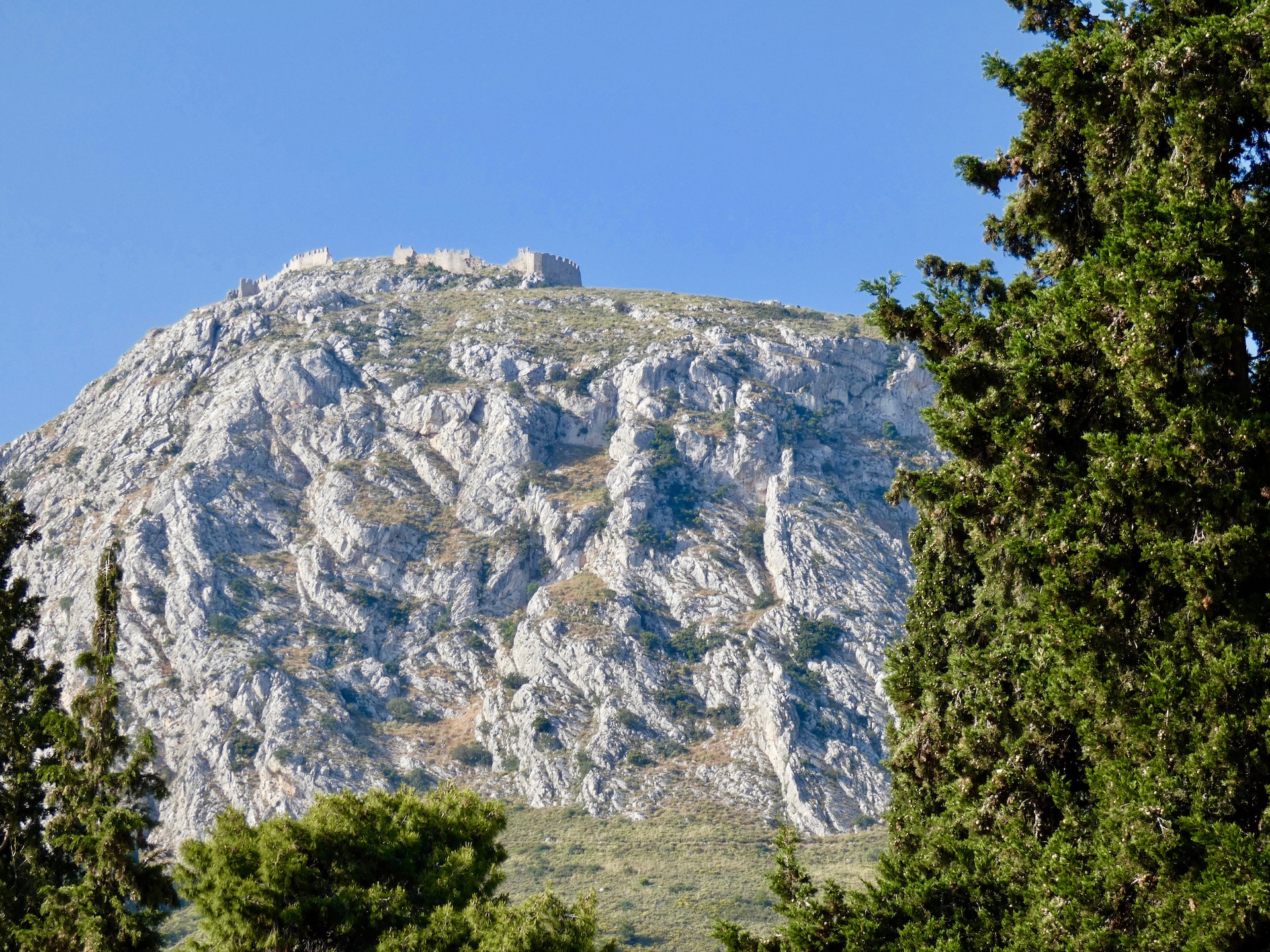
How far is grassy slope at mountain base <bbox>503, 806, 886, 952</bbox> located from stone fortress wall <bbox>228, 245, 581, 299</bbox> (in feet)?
358

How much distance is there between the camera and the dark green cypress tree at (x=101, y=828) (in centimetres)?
1645

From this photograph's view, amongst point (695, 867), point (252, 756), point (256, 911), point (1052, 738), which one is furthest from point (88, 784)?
point (252, 756)

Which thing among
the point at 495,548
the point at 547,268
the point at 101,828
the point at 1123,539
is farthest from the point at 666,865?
the point at 547,268

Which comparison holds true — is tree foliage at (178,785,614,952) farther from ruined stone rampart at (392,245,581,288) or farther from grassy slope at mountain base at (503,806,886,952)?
ruined stone rampart at (392,245,581,288)

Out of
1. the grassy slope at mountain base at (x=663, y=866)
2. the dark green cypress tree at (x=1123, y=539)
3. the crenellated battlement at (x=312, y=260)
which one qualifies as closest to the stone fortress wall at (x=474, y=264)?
the crenellated battlement at (x=312, y=260)

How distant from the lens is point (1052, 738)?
1021cm

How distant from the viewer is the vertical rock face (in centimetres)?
9162

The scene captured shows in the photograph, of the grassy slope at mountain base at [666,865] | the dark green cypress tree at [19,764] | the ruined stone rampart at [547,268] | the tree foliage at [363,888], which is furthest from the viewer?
the ruined stone rampart at [547,268]

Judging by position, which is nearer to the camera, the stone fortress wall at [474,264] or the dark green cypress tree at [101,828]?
the dark green cypress tree at [101,828]

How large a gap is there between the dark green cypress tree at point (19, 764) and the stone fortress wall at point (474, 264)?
15563 cm

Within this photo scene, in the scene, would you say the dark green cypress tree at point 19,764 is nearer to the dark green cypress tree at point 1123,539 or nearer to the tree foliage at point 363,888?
the tree foliage at point 363,888

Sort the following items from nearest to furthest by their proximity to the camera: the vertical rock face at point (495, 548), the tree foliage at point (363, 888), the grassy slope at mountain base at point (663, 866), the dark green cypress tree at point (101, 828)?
1. the dark green cypress tree at point (101, 828)
2. the tree foliage at point (363, 888)
3. the grassy slope at mountain base at point (663, 866)
4. the vertical rock face at point (495, 548)

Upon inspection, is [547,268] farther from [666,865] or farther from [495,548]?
[666,865]

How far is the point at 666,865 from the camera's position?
76188 mm
